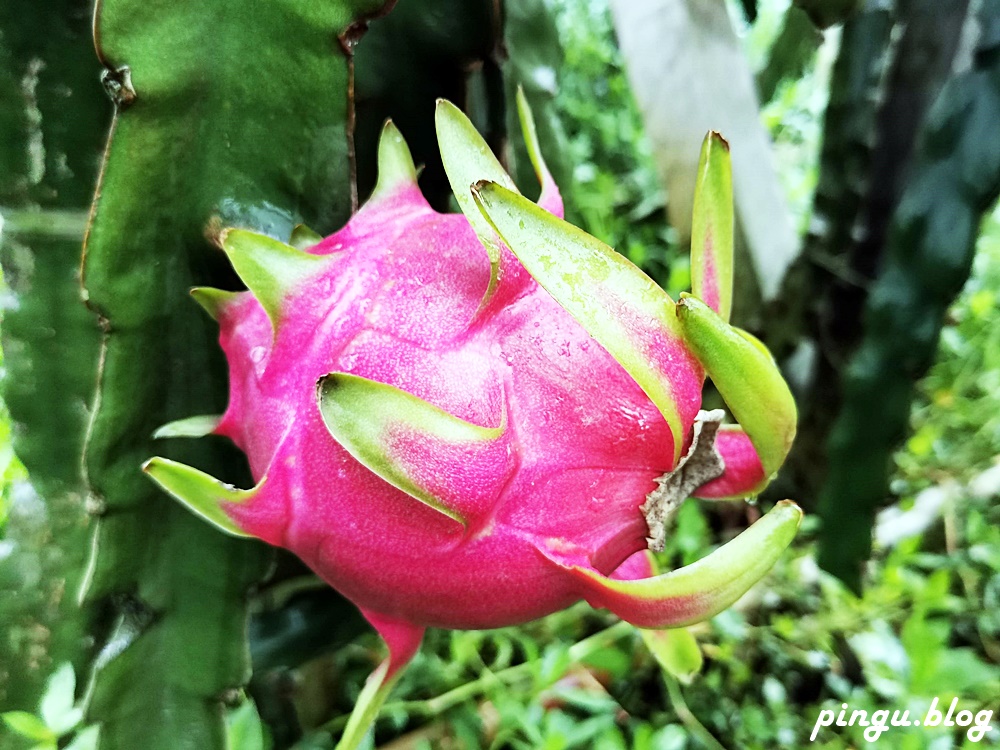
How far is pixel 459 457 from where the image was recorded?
0.22 m

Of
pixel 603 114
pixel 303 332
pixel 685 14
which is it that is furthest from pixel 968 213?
pixel 603 114

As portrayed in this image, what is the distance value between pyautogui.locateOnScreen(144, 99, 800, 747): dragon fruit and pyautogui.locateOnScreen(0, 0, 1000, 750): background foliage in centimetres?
14

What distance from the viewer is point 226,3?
0.99 ft

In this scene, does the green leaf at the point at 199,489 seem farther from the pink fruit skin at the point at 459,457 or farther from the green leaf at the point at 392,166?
the green leaf at the point at 392,166

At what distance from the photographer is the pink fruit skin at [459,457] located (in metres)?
0.24

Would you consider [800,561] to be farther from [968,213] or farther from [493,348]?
[493,348]

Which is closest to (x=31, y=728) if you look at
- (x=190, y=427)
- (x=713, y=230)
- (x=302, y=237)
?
(x=190, y=427)

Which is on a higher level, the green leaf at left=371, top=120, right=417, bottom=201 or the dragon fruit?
the green leaf at left=371, top=120, right=417, bottom=201

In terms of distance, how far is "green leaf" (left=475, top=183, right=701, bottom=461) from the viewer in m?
0.22

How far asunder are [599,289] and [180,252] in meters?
0.21

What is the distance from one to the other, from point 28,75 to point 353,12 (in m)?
0.18

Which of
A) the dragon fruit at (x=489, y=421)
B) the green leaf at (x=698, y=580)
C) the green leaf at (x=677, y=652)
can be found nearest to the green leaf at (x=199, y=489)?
the dragon fruit at (x=489, y=421)

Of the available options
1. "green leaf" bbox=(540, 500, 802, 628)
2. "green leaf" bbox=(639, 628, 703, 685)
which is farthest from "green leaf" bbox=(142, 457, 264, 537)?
"green leaf" bbox=(639, 628, 703, 685)

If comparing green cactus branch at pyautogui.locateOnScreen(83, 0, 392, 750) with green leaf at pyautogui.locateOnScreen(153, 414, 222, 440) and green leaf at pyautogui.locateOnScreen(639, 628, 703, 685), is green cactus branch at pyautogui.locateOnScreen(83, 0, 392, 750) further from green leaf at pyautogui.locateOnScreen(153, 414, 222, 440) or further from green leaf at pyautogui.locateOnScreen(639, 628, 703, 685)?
green leaf at pyautogui.locateOnScreen(639, 628, 703, 685)
